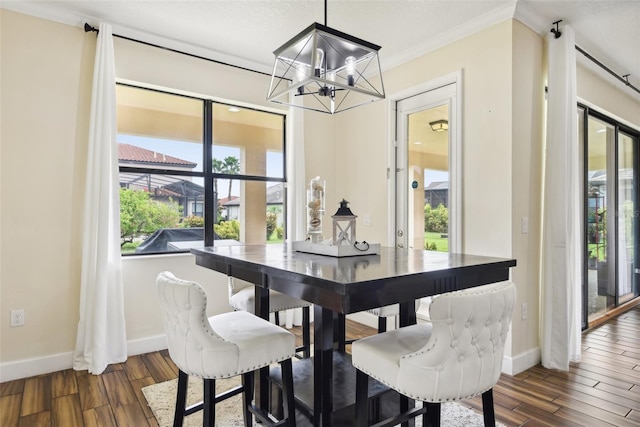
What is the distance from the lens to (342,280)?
1294mm

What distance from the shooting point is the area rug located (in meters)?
2.14

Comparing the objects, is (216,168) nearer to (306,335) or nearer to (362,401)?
(306,335)

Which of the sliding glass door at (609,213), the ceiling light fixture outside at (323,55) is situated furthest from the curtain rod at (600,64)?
the ceiling light fixture outside at (323,55)

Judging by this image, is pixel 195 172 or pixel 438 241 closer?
pixel 438 241

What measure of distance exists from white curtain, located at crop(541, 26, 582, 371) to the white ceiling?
1.01 ft

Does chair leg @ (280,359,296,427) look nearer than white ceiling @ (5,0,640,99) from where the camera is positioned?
Yes

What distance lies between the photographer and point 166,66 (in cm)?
337

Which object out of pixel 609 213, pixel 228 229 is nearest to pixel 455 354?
pixel 228 229

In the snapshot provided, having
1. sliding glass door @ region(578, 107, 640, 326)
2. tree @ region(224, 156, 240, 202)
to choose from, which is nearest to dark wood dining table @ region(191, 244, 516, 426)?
tree @ region(224, 156, 240, 202)

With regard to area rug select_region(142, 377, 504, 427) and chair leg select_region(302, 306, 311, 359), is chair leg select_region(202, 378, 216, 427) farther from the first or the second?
chair leg select_region(302, 306, 311, 359)

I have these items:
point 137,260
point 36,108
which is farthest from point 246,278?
point 36,108

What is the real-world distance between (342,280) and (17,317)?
2.77 meters

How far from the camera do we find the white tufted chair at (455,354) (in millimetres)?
1288

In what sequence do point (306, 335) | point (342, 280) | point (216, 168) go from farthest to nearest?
point (216, 168), point (306, 335), point (342, 280)
